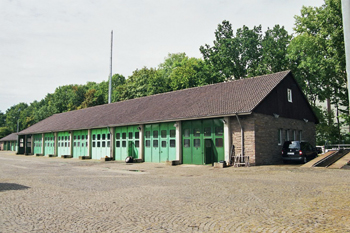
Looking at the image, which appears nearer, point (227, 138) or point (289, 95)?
point (227, 138)

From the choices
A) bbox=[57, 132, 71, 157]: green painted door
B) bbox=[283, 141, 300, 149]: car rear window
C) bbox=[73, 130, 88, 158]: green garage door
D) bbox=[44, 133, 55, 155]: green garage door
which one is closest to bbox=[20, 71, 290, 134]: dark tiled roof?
bbox=[73, 130, 88, 158]: green garage door

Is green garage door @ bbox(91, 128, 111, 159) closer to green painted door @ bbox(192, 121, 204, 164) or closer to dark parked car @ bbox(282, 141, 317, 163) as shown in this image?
green painted door @ bbox(192, 121, 204, 164)

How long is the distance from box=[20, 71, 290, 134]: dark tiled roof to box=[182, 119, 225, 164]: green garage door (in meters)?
0.88

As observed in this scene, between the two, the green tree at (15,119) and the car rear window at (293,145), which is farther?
the green tree at (15,119)

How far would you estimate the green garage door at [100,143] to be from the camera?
31823 millimetres

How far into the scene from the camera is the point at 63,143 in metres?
39.3

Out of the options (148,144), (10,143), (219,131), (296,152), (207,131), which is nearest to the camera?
(296,152)

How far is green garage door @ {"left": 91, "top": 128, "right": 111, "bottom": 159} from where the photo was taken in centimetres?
3182

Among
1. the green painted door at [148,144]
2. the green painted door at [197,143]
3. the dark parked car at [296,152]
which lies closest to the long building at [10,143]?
the green painted door at [148,144]

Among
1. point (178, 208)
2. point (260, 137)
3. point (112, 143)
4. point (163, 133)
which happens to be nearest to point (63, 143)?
point (112, 143)

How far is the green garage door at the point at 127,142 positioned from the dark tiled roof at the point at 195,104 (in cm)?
82

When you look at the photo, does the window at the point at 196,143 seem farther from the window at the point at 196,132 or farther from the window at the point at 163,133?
Result: the window at the point at 163,133

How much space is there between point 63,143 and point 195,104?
21.3 meters

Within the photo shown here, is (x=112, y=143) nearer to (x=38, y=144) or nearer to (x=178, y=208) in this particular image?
(x=38, y=144)
